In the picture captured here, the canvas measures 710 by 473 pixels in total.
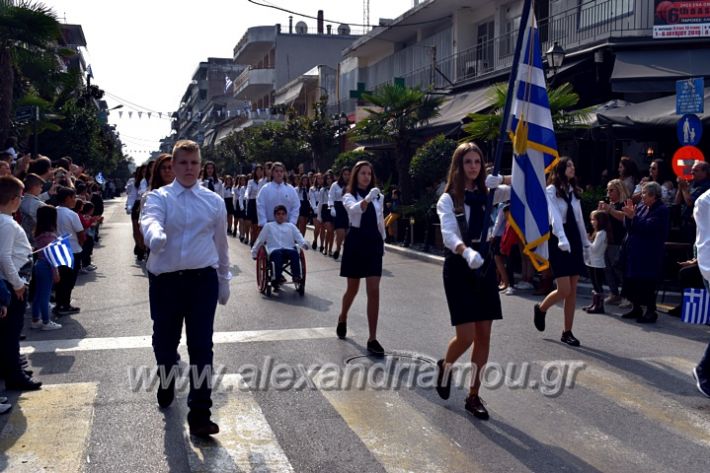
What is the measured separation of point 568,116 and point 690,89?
3.53 metres

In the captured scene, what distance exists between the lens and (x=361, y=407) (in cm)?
617

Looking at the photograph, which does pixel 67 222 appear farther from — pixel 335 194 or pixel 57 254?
pixel 335 194

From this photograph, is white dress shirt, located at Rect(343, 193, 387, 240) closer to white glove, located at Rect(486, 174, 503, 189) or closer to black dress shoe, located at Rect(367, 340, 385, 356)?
black dress shoe, located at Rect(367, 340, 385, 356)

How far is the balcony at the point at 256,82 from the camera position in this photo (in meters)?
65.3

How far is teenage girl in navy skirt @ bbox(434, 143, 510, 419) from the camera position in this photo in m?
5.98

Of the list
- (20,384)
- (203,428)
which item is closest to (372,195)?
(203,428)

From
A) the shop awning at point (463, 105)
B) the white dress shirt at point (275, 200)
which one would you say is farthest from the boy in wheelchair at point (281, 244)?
the shop awning at point (463, 105)

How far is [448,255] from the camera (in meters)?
6.18

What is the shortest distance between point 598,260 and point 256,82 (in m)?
57.1

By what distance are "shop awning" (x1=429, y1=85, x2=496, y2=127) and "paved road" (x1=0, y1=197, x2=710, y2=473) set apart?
12.4m

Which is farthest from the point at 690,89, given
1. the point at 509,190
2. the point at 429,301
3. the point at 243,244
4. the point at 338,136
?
the point at 338,136

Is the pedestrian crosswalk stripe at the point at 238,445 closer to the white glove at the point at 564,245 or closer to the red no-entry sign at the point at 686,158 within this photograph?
the white glove at the point at 564,245

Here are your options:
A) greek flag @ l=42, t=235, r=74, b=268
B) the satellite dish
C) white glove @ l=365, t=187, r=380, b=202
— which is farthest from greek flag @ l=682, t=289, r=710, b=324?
the satellite dish

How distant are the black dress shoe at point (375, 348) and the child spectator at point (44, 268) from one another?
3.37 meters
